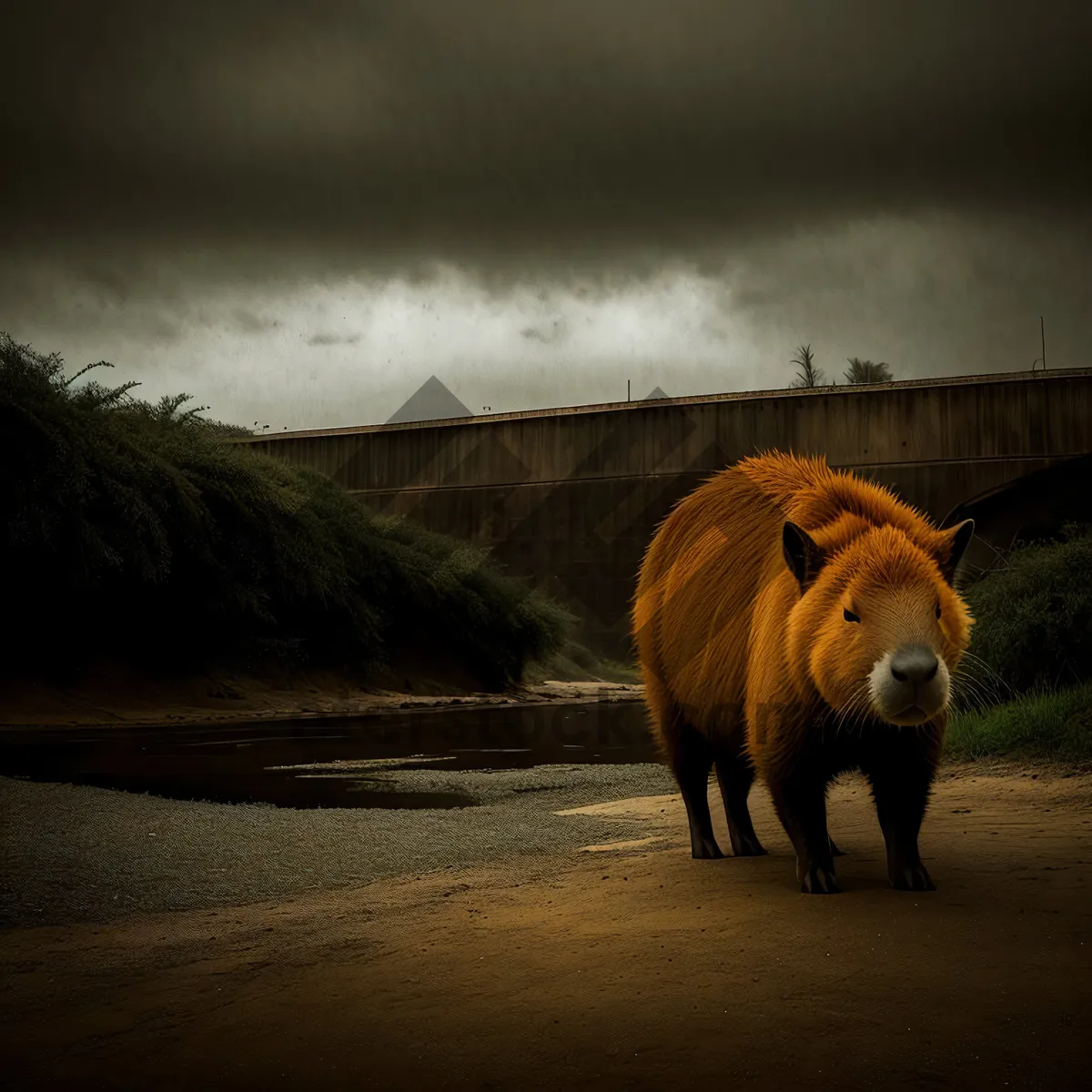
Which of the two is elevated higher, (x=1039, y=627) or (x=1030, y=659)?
(x=1039, y=627)

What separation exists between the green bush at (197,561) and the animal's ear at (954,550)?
49.9 ft

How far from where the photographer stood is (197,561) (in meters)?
20.9

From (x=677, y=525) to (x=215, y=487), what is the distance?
54.9ft

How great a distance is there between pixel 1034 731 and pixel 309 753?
721cm

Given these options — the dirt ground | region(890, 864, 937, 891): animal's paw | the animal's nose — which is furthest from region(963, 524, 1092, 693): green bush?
the animal's nose

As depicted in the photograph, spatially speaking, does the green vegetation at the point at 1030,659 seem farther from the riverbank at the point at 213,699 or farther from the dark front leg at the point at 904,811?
the riverbank at the point at 213,699

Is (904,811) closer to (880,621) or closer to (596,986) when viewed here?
(880,621)

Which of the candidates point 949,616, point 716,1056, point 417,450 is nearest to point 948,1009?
point 716,1056

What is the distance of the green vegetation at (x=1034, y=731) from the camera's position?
26.7 ft

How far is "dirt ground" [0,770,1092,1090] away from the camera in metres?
2.87

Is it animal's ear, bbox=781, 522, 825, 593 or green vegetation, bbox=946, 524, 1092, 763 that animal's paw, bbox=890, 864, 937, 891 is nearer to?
animal's ear, bbox=781, 522, 825, 593

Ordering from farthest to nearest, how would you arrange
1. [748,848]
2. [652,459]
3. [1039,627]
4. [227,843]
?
1. [652,459]
2. [1039,627]
3. [227,843]
4. [748,848]

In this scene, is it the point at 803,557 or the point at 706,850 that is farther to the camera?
the point at 706,850

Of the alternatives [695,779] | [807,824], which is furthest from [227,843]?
[807,824]
